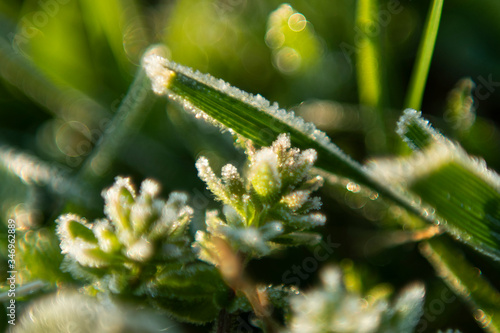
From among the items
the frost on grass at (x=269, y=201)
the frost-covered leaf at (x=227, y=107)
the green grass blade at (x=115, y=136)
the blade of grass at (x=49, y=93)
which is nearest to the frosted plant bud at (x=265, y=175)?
the frost on grass at (x=269, y=201)

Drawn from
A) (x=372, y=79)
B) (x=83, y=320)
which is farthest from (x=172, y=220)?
(x=372, y=79)

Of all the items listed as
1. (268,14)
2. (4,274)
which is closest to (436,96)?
(268,14)

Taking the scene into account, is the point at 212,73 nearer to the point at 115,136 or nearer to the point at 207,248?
the point at 115,136

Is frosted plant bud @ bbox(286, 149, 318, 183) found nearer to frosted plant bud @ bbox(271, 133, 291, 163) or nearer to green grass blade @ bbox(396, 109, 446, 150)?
frosted plant bud @ bbox(271, 133, 291, 163)

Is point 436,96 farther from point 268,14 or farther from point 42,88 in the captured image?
point 42,88

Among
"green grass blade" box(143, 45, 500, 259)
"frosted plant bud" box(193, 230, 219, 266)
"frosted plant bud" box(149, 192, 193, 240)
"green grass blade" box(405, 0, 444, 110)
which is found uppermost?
"green grass blade" box(405, 0, 444, 110)

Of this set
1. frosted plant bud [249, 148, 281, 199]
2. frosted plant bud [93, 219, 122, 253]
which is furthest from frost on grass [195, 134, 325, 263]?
frosted plant bud [93, 219, 122, 253]
